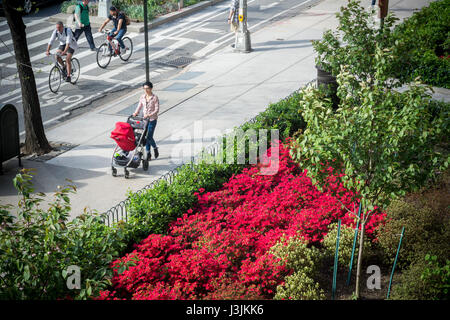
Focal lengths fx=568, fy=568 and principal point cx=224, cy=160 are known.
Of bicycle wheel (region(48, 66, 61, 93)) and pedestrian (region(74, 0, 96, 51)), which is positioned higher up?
pedestrian (region(74, 0, 96, 51))

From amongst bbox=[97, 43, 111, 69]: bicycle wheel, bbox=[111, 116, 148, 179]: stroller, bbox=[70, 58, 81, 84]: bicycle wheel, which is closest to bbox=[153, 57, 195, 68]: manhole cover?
bbox=[97, 43, 111, 69]: bicycle wheel

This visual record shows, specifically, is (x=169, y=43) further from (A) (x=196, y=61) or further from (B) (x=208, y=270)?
(B) (x=208, y=270)

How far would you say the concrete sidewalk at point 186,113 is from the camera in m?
11.7

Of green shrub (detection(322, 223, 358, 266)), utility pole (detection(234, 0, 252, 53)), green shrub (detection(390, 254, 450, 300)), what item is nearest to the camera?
green shrub (detection(390, 254, 450, 300))

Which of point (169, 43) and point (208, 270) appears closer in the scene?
point (208, 270)

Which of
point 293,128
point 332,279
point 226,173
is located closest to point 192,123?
point 293,128

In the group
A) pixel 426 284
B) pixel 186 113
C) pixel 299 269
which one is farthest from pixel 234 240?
pixel 186 113

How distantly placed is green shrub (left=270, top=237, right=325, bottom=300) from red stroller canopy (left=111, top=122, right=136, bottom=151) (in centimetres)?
424

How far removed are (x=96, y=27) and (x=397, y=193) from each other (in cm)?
1927

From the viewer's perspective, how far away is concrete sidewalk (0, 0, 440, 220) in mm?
11695

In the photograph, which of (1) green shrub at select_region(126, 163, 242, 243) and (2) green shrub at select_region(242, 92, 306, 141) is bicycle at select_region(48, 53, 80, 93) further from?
(1) green shrub at select_region(126, 163, 242, 243)

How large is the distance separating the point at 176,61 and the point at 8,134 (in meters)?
9.15
